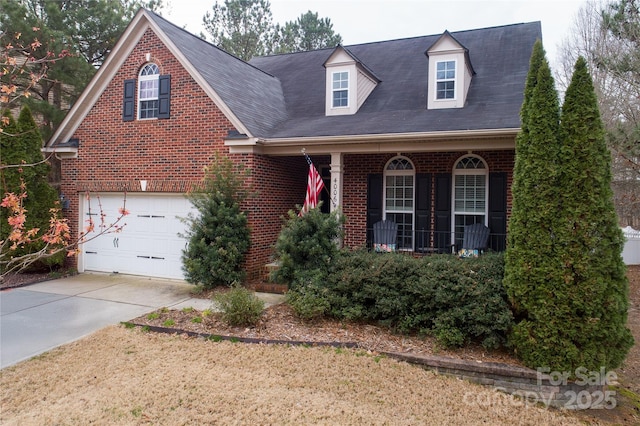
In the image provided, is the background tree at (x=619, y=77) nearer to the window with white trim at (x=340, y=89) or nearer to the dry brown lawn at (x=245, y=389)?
the window with white trim at (x=340, y=89)

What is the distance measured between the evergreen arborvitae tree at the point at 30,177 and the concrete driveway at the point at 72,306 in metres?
1.26

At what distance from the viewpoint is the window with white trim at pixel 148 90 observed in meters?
10.2

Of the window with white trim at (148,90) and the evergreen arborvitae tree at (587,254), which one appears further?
the window with white trim at (148,90)

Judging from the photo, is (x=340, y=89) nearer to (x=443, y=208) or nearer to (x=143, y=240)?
(x=443, y=208)

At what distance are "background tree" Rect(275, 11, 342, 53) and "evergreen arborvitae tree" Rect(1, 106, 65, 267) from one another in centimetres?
2468

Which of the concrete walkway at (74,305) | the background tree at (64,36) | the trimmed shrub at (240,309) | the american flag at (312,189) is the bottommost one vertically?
the concrete walkway at (74,305)

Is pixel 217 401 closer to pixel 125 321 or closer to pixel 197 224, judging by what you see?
pixel 125 321

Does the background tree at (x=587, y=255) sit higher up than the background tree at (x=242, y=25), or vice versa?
the background tree at (x=242, y=25)

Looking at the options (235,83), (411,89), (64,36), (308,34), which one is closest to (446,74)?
(411,89)

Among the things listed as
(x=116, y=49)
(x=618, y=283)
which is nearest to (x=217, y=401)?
(x=618, y=283)

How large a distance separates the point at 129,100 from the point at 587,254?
981cm

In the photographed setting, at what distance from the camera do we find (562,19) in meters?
18.4

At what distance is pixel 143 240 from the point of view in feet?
34.1
